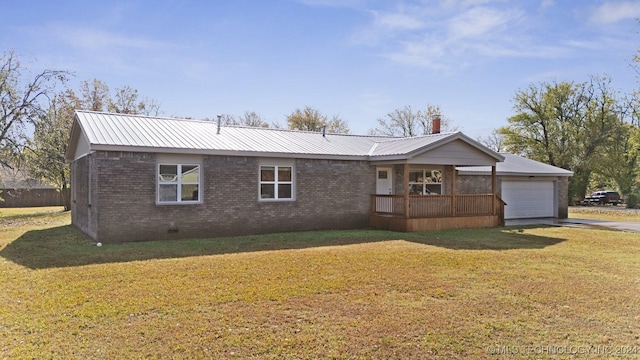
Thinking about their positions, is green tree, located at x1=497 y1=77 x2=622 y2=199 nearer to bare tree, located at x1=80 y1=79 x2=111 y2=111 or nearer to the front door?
the front door

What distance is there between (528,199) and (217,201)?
16.1 metres

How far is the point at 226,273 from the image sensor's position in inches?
338

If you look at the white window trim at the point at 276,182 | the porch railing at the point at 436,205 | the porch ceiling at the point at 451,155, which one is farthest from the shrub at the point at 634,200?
the white window trim at the point at 276,182

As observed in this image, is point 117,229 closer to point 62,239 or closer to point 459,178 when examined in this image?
point 62,239

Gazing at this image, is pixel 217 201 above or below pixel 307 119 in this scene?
below

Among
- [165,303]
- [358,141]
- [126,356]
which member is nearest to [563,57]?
[358,141]

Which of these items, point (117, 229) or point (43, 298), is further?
point (117, 229)

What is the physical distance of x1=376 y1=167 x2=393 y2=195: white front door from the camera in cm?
1816

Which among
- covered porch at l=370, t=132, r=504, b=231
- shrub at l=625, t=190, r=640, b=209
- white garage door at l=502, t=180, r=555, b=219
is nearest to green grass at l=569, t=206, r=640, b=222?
white garage door at l=502, t=180, r=555, b=219

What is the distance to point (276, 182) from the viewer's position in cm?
1555

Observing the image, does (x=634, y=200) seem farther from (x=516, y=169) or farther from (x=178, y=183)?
(x=178, y=183)

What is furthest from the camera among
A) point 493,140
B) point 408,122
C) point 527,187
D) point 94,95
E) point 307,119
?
point 493,140

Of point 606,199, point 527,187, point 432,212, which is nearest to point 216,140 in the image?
point 432,212

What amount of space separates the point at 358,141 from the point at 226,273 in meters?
12.5
